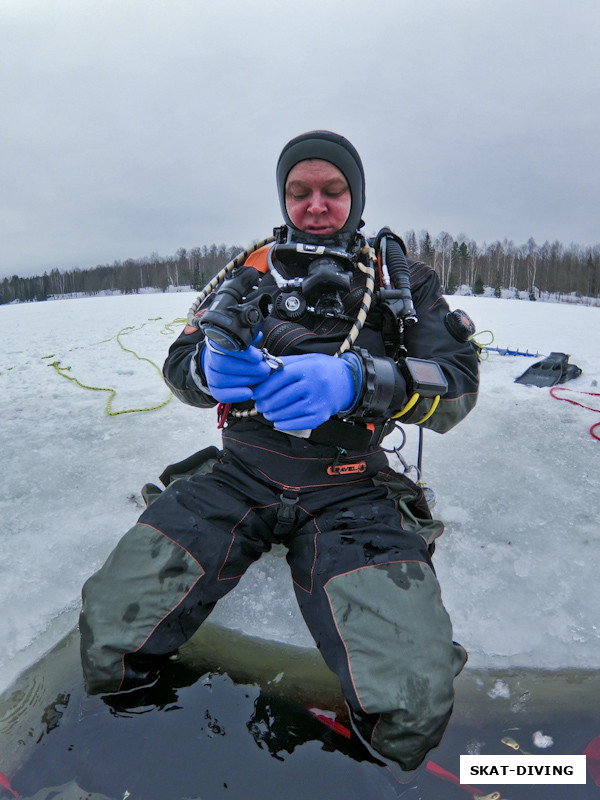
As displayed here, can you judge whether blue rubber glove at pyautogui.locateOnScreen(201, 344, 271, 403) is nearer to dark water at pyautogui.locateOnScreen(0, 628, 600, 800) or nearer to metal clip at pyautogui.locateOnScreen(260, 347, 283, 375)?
metal clip at pyautogui.locateOnScreen(260, 347, 283, 375)

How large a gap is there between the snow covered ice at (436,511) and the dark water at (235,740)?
160mm

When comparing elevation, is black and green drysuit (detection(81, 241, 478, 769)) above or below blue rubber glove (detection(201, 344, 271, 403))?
below

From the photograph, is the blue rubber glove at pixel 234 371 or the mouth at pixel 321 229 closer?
the blue rubber glove at pixel 234 371

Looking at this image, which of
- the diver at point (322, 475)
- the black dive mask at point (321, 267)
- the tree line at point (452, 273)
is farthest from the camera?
the tree line at point (452, 273)

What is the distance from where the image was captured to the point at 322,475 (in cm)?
160

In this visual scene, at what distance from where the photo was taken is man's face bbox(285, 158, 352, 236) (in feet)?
5.89

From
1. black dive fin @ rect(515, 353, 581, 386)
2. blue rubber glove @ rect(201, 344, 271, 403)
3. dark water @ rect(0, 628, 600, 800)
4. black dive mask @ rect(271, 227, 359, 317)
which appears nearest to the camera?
dark water @ rect(0, 628, 600, 800)

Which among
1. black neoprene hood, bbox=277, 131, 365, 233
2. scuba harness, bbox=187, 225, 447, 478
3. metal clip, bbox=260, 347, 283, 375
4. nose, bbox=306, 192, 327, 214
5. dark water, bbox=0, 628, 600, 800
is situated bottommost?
dark water, bbox=0, 628, 600, 800

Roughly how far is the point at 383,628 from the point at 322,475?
0.54m

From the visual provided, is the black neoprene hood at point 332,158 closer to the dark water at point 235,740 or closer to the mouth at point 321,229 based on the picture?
A: the mouth at point 321,229

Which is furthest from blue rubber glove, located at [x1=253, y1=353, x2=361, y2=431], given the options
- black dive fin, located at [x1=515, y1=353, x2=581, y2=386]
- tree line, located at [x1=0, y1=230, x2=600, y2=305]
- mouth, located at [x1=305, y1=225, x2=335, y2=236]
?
tree line, located at [x1=0, y1=230, x2=600, y2=305]

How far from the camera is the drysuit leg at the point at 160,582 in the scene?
1.26m

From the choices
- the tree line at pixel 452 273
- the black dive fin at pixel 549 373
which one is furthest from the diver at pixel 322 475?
the tree line at pixel 452 273

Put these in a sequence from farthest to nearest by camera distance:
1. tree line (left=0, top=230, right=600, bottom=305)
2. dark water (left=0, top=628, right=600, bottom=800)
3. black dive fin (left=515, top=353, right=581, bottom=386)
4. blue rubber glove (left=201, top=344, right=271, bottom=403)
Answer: tree line (left=0, top=230, right=600, bottom=305), black dive fin (left=515, top=353, right=581, bottom=386), blue rubber glove (left=201, top=344, right=271, bottom=403), dark water (left=0, top=628, right=600, bottom=800)
